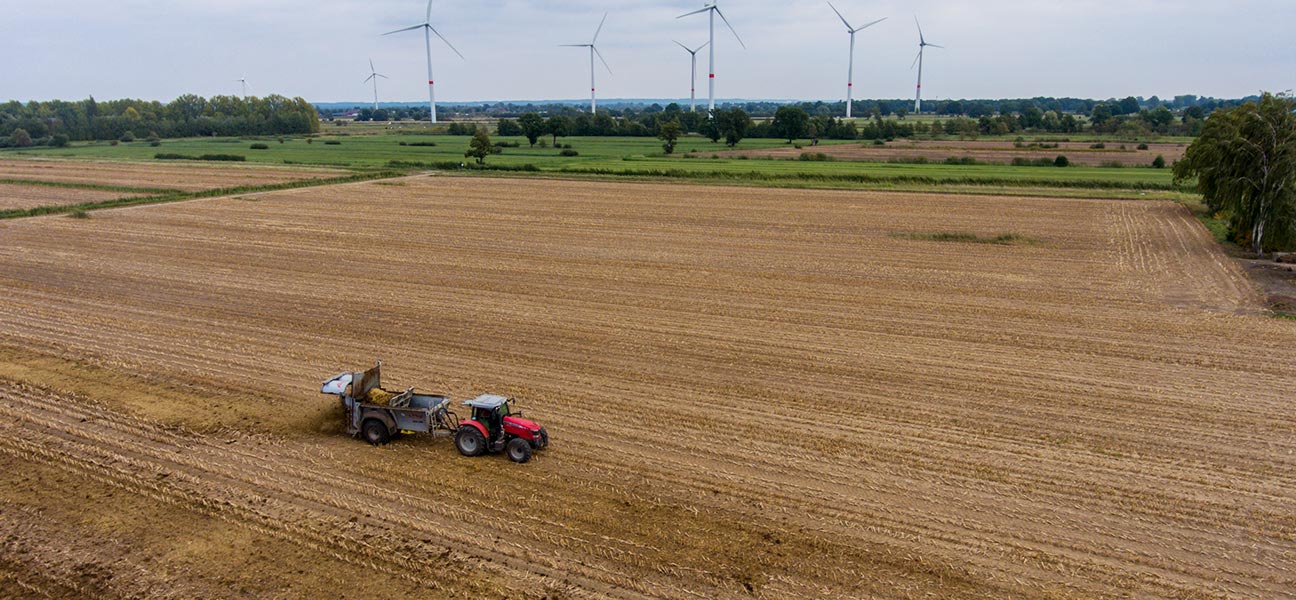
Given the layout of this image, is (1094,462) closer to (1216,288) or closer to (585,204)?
(1216,288)

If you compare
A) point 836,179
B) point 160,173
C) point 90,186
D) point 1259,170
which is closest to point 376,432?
point 1259,170

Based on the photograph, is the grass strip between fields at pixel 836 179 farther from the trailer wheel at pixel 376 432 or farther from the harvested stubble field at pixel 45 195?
the trailer wheel at pixel 376 432

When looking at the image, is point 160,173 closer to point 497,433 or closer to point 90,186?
point 90,186

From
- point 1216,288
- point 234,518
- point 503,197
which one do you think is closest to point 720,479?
point 234,518

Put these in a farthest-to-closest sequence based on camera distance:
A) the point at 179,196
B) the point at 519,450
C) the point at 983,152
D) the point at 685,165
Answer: the point at 983,152, the point at 685,165, the point at 179,196, the point at 519,450

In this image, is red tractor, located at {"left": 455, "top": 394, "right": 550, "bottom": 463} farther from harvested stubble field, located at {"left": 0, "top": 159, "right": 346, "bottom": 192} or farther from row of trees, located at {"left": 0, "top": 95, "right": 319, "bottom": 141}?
row of trees, located at {"left": 0, "top": 95, "right": 319, "bottom": 141}

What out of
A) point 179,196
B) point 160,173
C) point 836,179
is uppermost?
point 160,173
